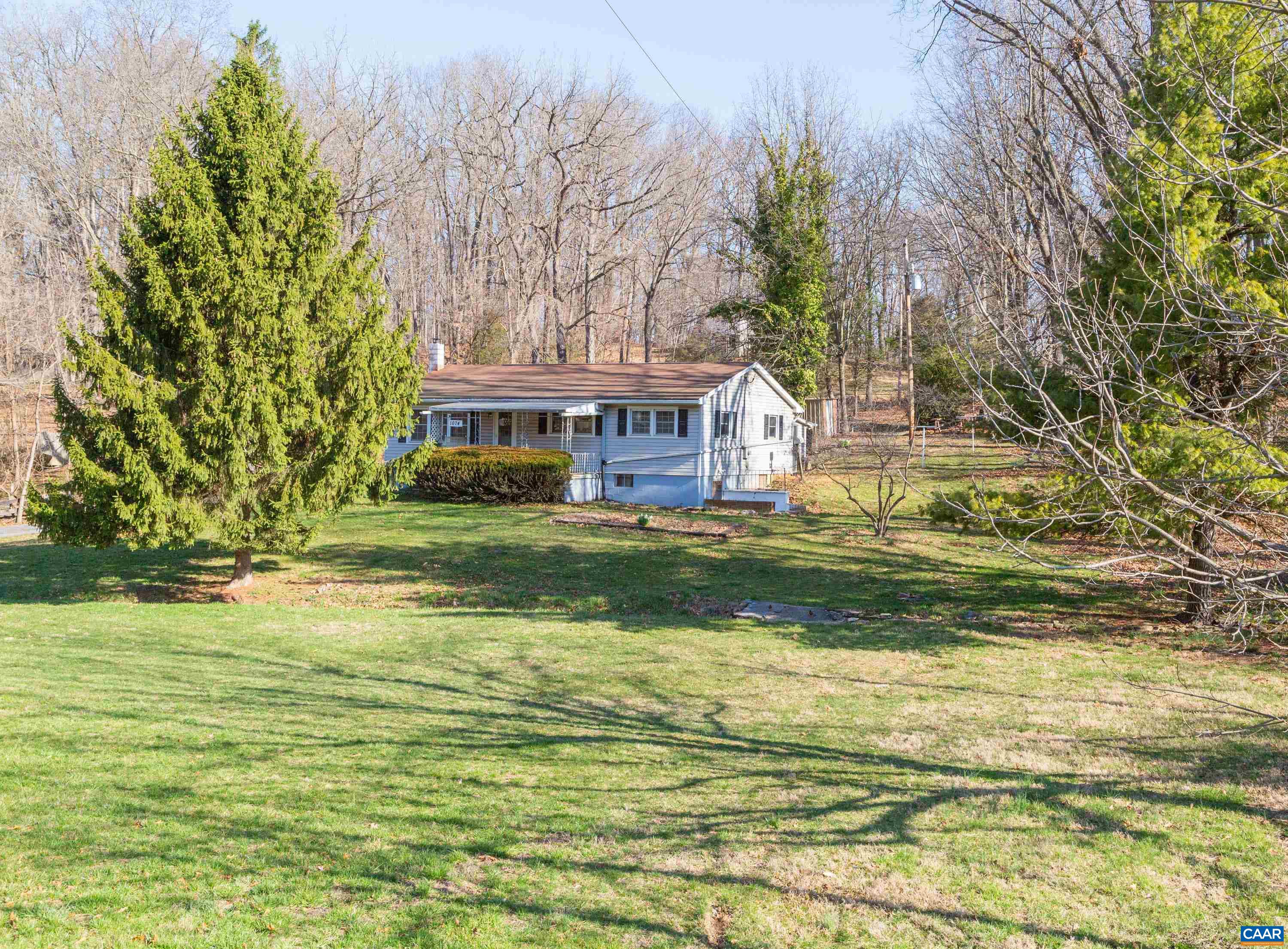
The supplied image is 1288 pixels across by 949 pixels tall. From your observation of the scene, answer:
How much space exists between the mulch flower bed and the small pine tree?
776cm

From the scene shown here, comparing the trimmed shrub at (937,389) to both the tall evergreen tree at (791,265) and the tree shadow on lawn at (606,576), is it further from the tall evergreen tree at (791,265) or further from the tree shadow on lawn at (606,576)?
the tree shadow on lawn at (606,576)

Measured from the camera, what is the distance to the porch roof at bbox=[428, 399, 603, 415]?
91.1ft

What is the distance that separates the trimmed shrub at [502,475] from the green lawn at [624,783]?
11546mm

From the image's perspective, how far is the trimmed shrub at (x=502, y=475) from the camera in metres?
26.0

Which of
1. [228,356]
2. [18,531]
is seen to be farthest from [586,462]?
[18,531]

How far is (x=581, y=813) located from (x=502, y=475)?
66.7ft

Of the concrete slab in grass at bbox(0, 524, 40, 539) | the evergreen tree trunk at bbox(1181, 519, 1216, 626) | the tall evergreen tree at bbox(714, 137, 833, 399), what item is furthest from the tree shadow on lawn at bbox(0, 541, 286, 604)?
the tall evergreen tree at bbox(714, 137, 833, 399)

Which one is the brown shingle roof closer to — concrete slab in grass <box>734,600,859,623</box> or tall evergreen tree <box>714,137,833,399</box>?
tall evergreen tree <box>714,137,833,399</box>

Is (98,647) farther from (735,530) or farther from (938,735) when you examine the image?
(735,530)

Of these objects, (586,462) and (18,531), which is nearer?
(18,531)

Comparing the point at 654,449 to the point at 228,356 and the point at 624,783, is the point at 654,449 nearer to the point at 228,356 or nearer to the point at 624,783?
the point at 228,356

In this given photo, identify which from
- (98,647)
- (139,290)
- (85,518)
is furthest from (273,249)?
(98,647)

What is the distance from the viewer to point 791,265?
114 ft

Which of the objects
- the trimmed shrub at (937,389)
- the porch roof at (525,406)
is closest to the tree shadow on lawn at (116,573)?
the porch roof at (525,406)
